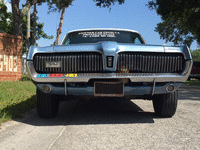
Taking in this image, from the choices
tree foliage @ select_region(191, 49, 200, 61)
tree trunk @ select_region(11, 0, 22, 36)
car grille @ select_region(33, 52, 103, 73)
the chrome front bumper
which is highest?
tree trunk @ select_region(11, 0, 22, 36)

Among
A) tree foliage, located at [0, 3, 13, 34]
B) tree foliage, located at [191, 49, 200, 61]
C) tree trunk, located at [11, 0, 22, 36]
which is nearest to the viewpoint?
tree trunk, located at [11, 0, 22, 36]

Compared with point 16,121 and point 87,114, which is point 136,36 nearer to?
point 87,114

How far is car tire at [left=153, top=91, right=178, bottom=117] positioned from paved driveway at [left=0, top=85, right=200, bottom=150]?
0.13 meters

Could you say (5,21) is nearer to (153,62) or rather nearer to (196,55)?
(153,62)

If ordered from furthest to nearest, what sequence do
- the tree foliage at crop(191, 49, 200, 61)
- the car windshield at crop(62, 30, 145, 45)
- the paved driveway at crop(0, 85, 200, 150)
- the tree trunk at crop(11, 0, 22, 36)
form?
the tree foliage at crop(191, 49, 200, 61) → the tree trunk at crop(11, 0, 22, 36) → the car windshield at crop(62, 30, 145, 45) → the paved driveway at crop(0, 85, 200, 150)

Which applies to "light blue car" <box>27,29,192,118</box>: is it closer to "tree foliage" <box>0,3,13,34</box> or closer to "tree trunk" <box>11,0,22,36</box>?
"tree trunk" <box>11,0,22,36</box>

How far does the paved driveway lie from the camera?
287 cm

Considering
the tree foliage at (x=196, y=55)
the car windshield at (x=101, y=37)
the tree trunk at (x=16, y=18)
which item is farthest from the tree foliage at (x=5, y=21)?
the tree foliage at (x=196, y=55)

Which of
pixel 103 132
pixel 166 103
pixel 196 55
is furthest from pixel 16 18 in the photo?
pixel 196 55

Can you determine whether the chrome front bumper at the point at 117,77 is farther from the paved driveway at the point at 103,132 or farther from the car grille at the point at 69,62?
the paved driveway at the point at 103,132

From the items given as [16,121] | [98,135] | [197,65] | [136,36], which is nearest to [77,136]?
[98,135]

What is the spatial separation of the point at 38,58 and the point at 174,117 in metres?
2.68

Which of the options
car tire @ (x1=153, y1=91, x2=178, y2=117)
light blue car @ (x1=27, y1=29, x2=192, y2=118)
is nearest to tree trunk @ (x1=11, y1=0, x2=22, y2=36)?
light blue car @ (x1=27, y1=29, x2=192, y2=118)

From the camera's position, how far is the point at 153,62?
3.86m
